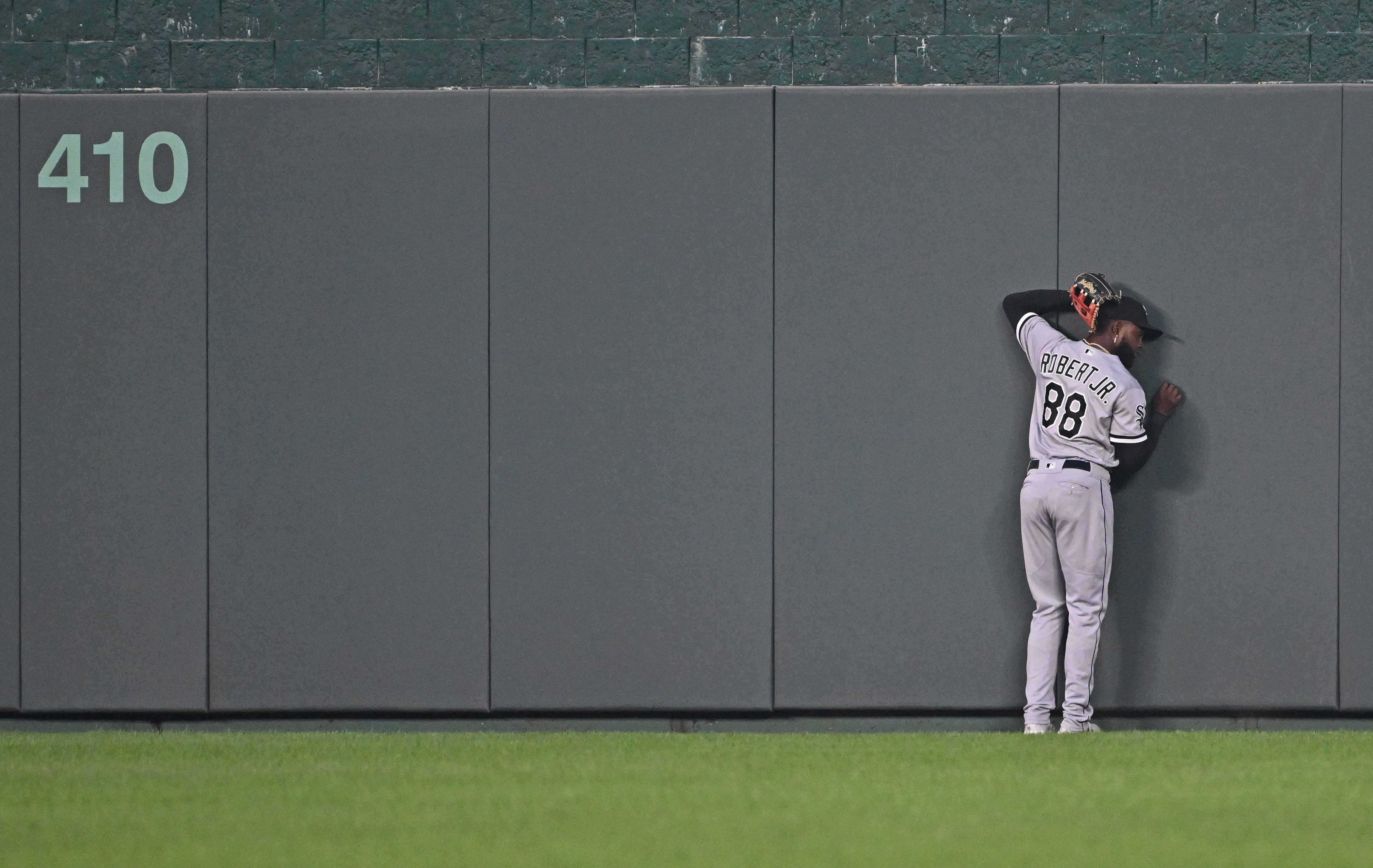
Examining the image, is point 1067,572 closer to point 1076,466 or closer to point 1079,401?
point 1076,466

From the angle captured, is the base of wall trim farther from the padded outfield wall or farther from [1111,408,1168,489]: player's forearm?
[1111,408,1168,489]: player's forearm

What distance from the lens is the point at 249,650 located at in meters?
7.30

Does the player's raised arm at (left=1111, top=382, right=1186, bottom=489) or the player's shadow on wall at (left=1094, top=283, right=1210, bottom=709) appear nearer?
the player's raised arm at (left=1111, top=382, right=1186, bottom=489)

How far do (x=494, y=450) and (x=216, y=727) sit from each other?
1868mm

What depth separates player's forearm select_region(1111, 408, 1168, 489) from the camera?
6902 millimetres

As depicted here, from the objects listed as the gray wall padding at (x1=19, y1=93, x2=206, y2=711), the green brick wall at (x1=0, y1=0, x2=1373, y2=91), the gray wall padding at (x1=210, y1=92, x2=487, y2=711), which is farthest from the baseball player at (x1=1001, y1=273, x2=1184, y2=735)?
the gray wall padding at (x1=19, y1=93, x2=206, y2=711)

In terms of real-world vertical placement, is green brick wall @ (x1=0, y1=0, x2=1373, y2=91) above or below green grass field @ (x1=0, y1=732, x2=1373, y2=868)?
above

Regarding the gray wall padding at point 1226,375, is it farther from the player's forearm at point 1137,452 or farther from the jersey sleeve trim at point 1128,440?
the jersey sleeve trim at point 1128,440

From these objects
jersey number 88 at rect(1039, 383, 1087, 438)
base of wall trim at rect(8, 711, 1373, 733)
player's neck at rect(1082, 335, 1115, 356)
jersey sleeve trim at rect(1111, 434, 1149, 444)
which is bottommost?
base of wall trim at rect(8, 711, 1373, 733)

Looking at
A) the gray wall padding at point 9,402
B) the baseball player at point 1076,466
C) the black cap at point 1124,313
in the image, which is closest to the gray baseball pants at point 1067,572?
the baseball player at point 1076,466

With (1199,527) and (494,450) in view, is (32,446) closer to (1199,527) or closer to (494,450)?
(494,450)

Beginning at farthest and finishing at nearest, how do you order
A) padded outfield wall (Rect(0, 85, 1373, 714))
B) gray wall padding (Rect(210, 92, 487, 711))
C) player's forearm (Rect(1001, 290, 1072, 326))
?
gray wall padding (Rect(210, 92, 487, 711))
padded outfield wall (Rect(0, 85, 1373, 714))
player's forearm (Rect(1001, 290, 1072, 326))

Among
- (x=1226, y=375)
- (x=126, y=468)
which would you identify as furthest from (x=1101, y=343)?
(x=126, y=468)

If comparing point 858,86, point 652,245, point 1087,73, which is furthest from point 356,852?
point 1087,73
